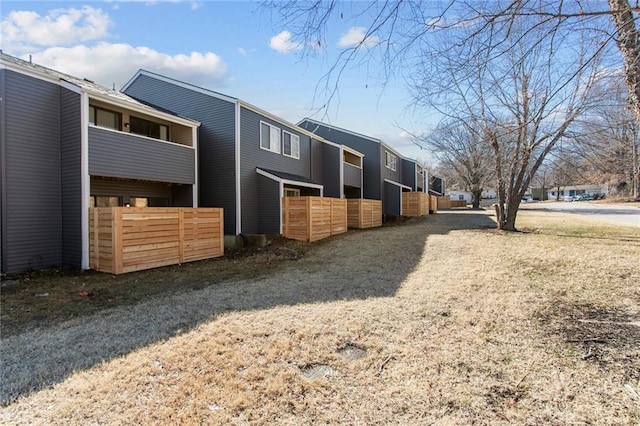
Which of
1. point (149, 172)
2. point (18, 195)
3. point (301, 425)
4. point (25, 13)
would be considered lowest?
point (301, 425)

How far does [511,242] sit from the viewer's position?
1208 cm

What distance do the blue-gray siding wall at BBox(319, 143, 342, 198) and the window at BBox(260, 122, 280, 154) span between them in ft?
16.2

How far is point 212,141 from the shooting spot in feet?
46.9

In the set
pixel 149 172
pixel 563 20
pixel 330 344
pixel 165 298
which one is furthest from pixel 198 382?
pixel 149 172

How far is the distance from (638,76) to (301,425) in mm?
5260

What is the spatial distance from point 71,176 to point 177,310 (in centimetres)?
699

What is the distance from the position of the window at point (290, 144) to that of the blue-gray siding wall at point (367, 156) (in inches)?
269

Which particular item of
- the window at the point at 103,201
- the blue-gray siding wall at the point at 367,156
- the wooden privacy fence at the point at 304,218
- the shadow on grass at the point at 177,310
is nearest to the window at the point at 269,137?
the wooden privacy fence at the point at 304,218

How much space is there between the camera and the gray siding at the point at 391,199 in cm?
2579

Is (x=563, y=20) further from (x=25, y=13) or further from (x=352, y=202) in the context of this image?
(x=352, y=202)

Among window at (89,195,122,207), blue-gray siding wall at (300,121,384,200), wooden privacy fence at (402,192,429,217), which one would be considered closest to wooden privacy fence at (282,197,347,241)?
window at (89,195,122,207)

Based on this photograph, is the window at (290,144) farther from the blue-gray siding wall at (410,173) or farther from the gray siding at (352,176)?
the blue-gray siding wall at (410,173)

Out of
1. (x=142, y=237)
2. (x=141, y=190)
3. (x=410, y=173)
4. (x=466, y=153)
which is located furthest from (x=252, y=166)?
(x=466, y=153)

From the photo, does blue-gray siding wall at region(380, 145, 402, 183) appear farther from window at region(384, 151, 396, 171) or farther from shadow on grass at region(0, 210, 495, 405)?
shadow on grass at region(0, 210, 495, 405)
